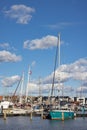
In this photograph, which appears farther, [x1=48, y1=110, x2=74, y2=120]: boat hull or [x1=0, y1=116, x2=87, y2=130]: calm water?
[x1=48, y1=110, x2=74, y2=120]: boat hull

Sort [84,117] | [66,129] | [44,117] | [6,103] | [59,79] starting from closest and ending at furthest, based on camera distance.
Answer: [66,129]
[59,79]
[44,117]
[84,117]
[6,103]

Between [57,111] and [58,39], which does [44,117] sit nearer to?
[57,111]

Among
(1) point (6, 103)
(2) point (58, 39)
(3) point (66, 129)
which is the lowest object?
(3) point (66, 129)

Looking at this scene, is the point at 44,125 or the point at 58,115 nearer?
the point at 44,125

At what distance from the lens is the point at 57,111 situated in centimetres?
11500

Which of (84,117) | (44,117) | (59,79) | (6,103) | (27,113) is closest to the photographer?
(59,79)

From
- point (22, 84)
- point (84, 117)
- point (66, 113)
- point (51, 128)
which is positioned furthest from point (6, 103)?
point (51, 128)

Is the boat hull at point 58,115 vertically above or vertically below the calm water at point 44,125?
above

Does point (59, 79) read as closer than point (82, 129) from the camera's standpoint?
No

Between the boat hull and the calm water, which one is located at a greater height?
the boat hull

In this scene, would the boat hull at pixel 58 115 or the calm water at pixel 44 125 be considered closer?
the calm water at pixel 44 125

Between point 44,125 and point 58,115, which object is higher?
point 58,115

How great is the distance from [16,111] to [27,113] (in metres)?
4.22

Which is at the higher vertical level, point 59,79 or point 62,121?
point 59,79
